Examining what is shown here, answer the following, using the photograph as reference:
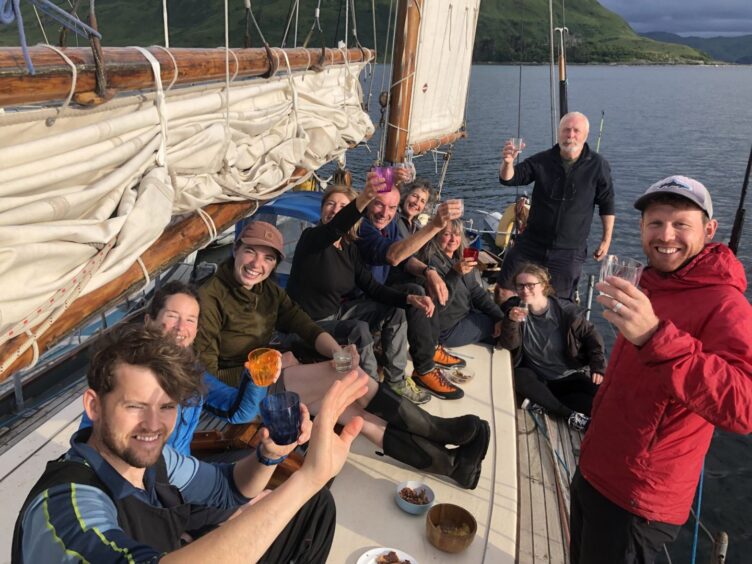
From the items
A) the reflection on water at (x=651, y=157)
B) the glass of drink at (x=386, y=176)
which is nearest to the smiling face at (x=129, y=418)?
the glass of drink at (x=386, y=176)

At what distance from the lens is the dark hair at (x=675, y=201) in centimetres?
196

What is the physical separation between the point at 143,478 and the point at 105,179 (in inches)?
36.5

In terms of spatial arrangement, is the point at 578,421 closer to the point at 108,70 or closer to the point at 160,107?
the point at 160,107

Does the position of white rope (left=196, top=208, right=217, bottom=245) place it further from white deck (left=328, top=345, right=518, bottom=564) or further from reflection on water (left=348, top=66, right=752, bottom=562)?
reflection on water (left=348, top=66, right=752, bottom=562)

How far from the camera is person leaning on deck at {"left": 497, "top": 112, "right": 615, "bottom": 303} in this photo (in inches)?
186

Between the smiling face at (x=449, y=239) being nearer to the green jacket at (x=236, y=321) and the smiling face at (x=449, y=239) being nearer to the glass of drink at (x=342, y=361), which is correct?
the green jacket at (x=236, y=321)

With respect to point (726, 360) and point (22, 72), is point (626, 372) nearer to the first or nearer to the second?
point (726, 360)

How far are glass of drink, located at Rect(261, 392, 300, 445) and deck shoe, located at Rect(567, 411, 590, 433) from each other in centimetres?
276

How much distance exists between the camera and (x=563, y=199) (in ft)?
15.6

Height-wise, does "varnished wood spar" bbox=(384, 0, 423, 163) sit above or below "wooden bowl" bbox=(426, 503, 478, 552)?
above

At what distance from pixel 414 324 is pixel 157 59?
280cm

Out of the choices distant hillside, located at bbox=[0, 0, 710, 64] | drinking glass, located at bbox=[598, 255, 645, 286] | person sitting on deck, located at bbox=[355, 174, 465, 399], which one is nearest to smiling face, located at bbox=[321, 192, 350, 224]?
person sitting on deck, located at bbox=[355, 174, 465, 399]

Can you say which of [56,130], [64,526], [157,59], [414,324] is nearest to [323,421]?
[64,526]

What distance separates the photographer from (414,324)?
4.14 metres
